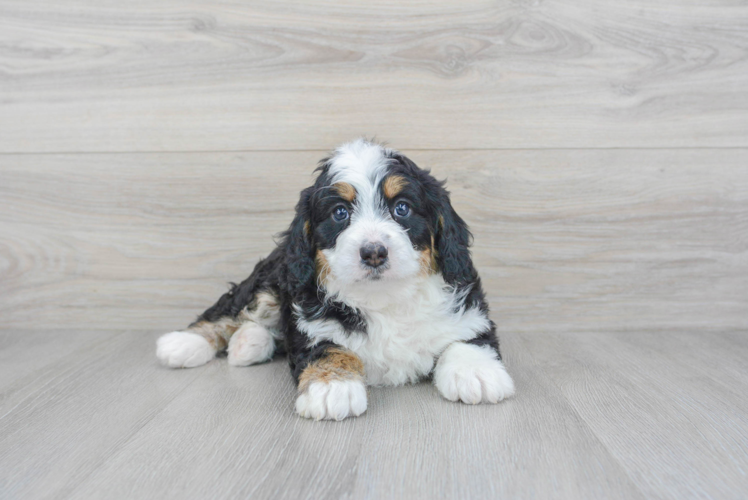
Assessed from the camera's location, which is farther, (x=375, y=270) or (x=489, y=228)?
(x=489, y=228)

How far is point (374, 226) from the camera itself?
1.97 meters

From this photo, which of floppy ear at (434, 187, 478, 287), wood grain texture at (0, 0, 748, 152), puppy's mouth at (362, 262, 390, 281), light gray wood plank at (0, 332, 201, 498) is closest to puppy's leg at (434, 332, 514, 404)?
floppy ear at (434, 187, 478, 287)

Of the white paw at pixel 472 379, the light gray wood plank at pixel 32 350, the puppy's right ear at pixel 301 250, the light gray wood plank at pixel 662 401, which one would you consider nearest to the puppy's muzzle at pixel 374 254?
the puppy's right ear at pixel 301 250

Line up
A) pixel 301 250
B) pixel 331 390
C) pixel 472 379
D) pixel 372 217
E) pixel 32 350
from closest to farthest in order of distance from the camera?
pixel 331 390 < pixel 472 379 < pixel 372 217 < pixel 301 250 < pixel 32 350

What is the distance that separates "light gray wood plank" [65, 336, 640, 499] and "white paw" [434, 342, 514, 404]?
38mm

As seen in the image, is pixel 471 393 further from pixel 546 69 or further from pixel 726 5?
pixel 726 5

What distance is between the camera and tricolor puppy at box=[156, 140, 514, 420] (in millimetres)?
1931

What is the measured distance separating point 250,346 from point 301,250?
1.99 feet

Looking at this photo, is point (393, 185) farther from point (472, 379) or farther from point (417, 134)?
point (417, 134)

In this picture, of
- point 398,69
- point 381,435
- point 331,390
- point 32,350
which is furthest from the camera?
point 398,69

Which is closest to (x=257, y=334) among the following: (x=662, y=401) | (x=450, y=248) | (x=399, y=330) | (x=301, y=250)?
(x=301, y=250)

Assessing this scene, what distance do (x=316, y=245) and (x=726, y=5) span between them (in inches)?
96.9

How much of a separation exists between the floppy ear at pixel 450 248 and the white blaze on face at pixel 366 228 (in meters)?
0.16

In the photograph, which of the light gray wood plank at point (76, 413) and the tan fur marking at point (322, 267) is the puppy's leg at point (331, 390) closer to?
the tan fur marking at point (322, 267)
